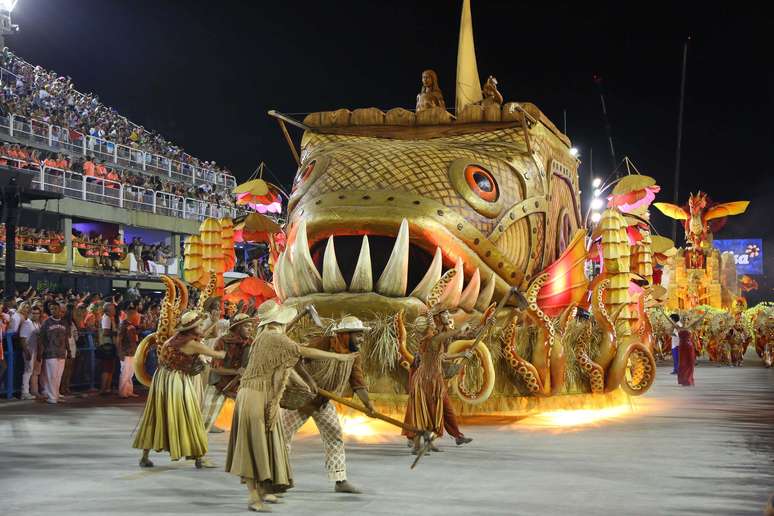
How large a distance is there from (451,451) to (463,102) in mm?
6613

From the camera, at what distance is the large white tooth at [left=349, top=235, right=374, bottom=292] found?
33.3 feet

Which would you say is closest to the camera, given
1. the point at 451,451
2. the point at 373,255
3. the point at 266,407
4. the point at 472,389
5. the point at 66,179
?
the point at 266,407

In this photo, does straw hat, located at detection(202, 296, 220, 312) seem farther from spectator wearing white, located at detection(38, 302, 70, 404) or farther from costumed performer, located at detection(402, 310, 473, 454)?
spectator wearing white, located at detection(38, 302, 70, 404)

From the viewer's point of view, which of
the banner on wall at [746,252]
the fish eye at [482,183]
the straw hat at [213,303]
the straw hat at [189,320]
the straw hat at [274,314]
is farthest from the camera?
the banner on wall at [746,252]

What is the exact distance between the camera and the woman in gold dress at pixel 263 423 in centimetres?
607

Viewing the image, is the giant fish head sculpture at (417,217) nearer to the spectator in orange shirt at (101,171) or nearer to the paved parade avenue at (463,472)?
the paved parade avenue at (463,472)

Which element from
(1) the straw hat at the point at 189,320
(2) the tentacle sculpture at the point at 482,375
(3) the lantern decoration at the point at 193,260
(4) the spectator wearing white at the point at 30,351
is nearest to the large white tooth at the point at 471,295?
(2) the tentacle sculpture at the point at 482,375

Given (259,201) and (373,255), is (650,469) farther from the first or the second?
(259,201)

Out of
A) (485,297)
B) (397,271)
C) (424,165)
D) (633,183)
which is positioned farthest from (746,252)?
(397,271)

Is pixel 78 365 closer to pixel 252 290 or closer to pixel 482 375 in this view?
pixel 252 290

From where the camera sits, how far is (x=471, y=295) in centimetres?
1066

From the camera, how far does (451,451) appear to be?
28.5ft

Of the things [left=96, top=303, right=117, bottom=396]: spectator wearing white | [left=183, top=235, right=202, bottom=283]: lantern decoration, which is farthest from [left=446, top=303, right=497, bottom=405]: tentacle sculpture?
[left=96, top=303, right=117, bottom=396]: spectator wearing white

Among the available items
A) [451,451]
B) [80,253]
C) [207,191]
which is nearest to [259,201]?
[451,451]
